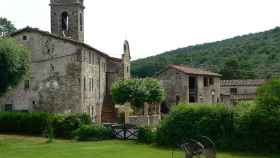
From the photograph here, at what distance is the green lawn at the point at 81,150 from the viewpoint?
2991cm

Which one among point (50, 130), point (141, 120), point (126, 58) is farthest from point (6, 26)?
point (50, 130)

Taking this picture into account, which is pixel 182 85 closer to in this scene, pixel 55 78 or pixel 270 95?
pixel 55 78

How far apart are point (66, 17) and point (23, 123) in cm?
1943

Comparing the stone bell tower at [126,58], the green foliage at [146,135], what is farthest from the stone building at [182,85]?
the green foliage at [146,135]

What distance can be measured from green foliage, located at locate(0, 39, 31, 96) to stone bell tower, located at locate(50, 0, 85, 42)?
18.2m

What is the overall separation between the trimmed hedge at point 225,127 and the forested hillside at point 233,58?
5349 cm

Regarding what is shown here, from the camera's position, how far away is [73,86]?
47.9 m

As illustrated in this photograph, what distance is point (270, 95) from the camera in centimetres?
3403

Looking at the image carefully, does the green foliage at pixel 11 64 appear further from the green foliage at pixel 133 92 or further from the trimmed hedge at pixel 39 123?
the green foliage at pixel 133 92

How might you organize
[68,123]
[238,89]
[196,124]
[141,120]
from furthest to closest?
[238,89] → [141,120] → [68,123] → [196,124]

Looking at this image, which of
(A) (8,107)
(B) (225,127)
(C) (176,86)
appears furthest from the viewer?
(C) (176,86)

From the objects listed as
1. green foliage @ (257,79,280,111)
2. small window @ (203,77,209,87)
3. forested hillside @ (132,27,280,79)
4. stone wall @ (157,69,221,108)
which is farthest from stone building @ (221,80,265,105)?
green foliage @ (257,79,280,111)

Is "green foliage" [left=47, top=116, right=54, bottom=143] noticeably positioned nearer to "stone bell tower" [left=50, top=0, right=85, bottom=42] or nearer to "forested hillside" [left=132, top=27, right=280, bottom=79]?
"stone bell tower" [left=50, top=0, right=85, bottom=42]

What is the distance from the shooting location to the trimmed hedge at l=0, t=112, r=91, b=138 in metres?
41.2
